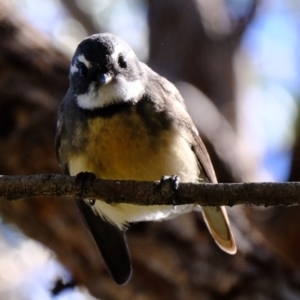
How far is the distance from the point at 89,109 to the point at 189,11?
11.6 ft

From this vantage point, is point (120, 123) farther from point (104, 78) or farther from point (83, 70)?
point (83, 70)

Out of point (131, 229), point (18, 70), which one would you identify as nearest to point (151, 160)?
point (131, 229)

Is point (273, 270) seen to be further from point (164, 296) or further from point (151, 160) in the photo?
point (151, 160)

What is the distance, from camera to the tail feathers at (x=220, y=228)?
182 inches

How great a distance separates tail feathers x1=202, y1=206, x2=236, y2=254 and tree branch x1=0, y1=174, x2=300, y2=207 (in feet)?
4.95

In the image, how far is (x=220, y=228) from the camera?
471 centimetres

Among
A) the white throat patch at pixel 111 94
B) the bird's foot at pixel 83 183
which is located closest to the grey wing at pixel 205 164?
the white throat patch at pixel 111 94

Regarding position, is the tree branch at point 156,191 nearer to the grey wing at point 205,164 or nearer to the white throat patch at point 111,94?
the white throat patch at point 111,94

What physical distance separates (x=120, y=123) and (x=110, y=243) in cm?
126

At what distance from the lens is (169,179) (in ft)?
10.6

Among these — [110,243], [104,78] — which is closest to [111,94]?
[104,78]

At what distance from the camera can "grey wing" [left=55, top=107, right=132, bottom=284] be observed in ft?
15.3

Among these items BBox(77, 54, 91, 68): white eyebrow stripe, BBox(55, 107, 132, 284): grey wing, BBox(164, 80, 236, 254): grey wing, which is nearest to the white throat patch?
BBox(77, 54, 91, 68): white eyebrow stripe

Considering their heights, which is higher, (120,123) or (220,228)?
(120,123)
